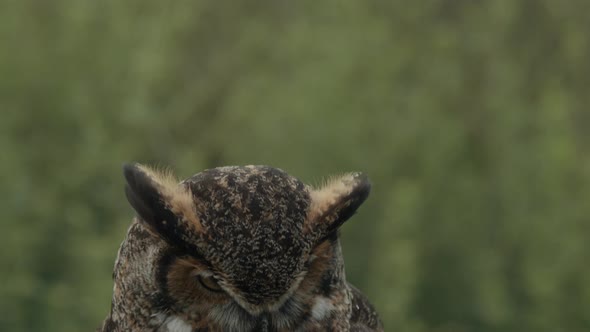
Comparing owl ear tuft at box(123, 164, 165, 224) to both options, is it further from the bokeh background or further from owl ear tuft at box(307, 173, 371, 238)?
the bokeh background

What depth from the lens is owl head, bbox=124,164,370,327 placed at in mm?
1923

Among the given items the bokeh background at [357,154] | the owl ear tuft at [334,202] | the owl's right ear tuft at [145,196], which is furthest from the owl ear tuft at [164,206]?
the bokeh background at [357,154]

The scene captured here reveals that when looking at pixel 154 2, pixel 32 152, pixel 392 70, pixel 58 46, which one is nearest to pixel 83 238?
pixel 32 152

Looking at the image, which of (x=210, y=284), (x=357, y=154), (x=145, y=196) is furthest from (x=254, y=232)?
(x=357, y=154)

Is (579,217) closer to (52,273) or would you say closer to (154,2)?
(52,273)

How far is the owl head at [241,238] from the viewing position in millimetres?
1923

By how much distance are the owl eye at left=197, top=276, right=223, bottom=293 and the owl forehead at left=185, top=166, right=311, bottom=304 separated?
0.16 feet

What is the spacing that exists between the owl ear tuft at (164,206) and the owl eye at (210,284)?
2.8 inches

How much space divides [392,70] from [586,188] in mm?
1071

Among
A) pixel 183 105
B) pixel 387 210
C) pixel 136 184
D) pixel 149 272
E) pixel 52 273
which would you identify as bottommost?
pixel 149 272

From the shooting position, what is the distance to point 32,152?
472 centimetres

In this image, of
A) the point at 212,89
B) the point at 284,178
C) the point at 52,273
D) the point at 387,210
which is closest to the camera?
the point at 284,178

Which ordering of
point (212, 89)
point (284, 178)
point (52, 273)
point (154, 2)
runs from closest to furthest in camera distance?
point (284, 178) < point (52, 273) < point (154, 2) < point (212, 89)

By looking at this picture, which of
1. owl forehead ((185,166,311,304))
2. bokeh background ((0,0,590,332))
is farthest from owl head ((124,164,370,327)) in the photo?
bokeh background ((0,0,590,332))
